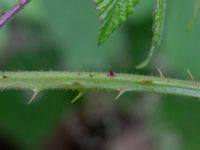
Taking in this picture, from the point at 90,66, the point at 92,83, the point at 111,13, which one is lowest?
the point at 90,66

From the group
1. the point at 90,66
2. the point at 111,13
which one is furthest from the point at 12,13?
the point at 90,66

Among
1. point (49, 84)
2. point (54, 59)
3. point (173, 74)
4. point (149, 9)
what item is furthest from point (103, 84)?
point (54, 59)

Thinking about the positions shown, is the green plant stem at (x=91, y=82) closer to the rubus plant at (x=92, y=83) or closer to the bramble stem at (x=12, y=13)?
the rubus plant at (x=92, y=83)

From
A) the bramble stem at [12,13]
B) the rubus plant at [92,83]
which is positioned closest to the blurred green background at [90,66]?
the rubus plant at [92,83]

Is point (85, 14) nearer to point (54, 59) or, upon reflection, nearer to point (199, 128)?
point (54, 59)

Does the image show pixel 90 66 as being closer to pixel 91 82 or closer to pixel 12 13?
pixel 91 82

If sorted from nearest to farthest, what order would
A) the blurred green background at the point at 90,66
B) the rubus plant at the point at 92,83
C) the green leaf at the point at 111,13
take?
the green leaf at the point at 111,13 → the rubus plant at the point at 92,83 → the blurred green background at the point at 90,66
